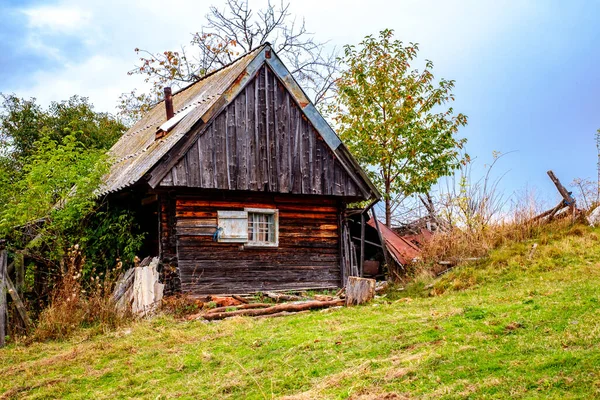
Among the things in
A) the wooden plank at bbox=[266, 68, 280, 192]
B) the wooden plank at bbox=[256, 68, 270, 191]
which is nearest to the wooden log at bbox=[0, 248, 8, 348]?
the wooden plank at bbox=[256, 68, 270, 191]

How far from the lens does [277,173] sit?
49.7 feet

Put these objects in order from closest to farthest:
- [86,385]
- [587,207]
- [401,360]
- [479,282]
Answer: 1. [401,360]
2. [86,385]
3. [479,282]
4. [587,207]

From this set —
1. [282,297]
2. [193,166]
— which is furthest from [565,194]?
[193,166]

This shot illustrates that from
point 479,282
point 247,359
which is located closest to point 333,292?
point 479,282

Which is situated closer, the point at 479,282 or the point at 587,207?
the point at 479,282

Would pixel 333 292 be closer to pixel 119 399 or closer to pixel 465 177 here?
pixel 465 177

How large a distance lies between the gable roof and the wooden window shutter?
6.04 feet

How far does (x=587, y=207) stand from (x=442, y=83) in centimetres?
839

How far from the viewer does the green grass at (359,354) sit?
19.7 feet

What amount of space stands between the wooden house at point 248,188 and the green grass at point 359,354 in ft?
9.13

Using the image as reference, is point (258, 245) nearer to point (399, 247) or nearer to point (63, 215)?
point (63, 215)

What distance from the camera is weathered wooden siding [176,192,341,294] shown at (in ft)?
46.2

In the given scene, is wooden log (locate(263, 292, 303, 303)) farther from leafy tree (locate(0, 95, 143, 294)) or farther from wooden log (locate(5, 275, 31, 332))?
wooden log (locate(5, 275, 31, 332))

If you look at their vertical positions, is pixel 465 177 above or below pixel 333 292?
above
